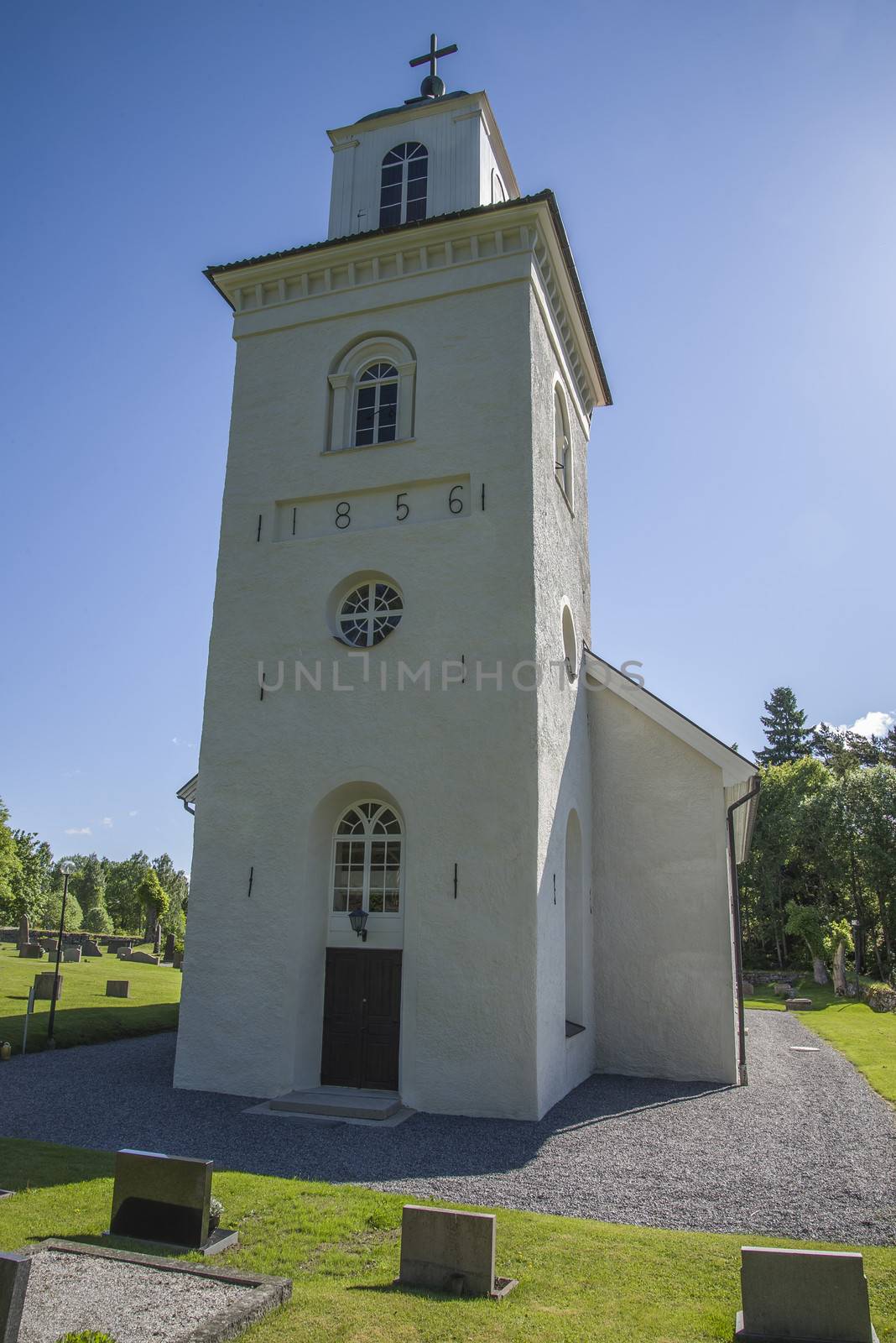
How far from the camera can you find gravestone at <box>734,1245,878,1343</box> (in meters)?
4.86

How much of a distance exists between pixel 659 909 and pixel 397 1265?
9.93 meters

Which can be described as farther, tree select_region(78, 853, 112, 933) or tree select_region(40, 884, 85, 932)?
tree select_region(78, 853, 112, 933)

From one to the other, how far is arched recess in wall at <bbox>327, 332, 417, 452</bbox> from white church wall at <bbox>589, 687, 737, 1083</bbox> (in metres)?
6.81

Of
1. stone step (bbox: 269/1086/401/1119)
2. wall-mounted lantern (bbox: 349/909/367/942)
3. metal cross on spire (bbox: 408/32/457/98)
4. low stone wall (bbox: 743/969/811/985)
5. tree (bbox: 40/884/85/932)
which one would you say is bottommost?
low stone wall (bbox: 743/969/811/985)

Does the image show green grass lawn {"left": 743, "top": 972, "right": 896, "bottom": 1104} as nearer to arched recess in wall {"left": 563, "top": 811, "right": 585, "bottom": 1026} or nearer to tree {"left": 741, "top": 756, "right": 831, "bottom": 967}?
arched recess in wall {"left": 563, "top": 811, "right": 585, "bottom": 1026}

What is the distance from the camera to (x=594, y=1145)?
10.0 m

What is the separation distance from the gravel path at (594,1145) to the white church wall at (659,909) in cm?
86

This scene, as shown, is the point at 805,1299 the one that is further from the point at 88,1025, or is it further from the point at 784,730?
the point at 784,730

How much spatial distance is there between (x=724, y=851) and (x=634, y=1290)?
9951 millimetres

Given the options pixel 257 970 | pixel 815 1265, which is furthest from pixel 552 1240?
pixel 257 970

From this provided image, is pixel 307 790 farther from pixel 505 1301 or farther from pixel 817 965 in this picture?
pixel 817 965

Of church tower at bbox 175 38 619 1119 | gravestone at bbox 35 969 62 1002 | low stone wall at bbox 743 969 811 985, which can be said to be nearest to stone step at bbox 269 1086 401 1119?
church tower at bbox 175 38 619 1119

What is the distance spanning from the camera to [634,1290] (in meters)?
5.71

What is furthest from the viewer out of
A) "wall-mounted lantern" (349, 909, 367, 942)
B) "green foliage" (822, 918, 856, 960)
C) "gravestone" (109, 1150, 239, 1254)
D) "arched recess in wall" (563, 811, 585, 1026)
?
"green foliage" (822, 918, 856, 960)
